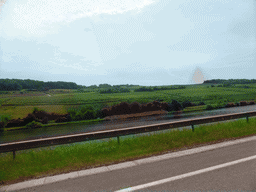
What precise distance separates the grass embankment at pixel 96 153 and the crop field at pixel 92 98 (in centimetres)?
969

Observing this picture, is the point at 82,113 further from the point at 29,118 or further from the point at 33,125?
the point at 29,118

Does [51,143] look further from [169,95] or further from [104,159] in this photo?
[169,95]

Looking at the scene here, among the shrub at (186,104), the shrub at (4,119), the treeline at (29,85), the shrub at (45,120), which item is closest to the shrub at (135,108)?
the shrub at (186,104)

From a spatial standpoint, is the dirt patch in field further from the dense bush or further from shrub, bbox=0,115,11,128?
shrub, bbox=0,115,11,128

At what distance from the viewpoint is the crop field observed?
15.2 metres

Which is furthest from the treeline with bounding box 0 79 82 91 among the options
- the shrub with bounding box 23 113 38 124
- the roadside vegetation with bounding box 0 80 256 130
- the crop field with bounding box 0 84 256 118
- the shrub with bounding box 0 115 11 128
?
the shrub with bounding box 23 113 38 124

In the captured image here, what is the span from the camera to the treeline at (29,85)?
15800 mm

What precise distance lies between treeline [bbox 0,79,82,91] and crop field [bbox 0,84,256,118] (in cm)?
52

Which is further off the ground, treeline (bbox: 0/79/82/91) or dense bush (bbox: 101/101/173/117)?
treeline (bbox: 0/79/82/91)

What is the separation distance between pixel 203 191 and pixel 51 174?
3.47m

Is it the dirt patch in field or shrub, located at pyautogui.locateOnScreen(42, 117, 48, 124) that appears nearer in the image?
shrub, located at pyautogui.locateOnScreen(42, 117, 48, 124)

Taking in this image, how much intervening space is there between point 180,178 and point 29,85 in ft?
54.0

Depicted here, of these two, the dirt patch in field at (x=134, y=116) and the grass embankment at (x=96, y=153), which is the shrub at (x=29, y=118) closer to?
the dirt patch in field at (x=134, y=116)

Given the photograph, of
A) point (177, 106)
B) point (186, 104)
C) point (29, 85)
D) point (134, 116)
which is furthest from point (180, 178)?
point (186, 104)
